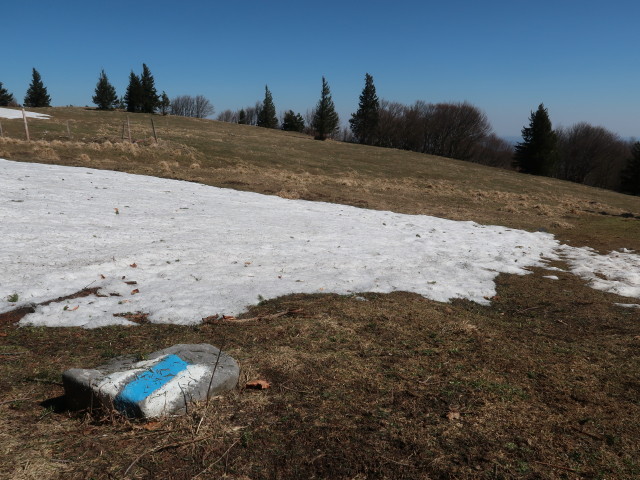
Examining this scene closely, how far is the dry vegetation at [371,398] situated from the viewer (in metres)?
2.96

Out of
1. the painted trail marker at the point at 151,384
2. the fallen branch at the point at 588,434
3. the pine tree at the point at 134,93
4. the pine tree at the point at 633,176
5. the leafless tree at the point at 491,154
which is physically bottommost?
the fallen branch at the point at 588,434

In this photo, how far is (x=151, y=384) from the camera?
3404mm

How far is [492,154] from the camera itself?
282ft

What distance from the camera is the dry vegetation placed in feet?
9.71

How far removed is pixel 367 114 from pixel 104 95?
48640mm

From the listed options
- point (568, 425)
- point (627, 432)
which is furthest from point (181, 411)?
point (627, 432)

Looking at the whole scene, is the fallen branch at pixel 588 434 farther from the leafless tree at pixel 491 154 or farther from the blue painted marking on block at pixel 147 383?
the leafless tree at pixel 491 154

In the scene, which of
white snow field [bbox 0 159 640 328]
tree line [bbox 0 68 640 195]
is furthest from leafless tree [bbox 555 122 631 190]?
white snow field [bbox 0 159 640 328]

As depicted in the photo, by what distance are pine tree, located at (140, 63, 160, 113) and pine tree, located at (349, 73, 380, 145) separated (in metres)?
37.3

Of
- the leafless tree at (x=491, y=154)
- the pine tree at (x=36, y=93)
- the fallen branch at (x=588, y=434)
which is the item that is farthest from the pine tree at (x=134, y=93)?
the fallen branch at (x=588, y=434)

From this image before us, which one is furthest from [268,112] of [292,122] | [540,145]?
[540,145]

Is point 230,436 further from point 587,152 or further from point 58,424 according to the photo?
point 587,152

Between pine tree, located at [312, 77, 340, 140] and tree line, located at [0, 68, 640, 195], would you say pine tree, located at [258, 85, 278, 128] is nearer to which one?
tree line, located at [0, 68, 640, 195]

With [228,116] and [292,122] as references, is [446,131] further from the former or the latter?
[228,116]
